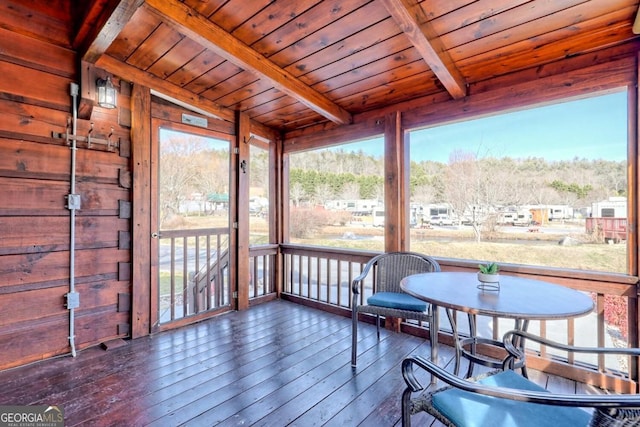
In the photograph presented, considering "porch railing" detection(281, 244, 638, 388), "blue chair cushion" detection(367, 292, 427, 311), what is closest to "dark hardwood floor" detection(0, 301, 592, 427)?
"porch railing" detection(281, 244, 638, 388)

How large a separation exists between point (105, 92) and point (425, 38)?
8.49ft

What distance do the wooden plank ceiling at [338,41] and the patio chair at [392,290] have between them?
1592 mm

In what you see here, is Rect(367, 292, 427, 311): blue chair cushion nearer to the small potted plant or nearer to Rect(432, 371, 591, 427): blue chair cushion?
the small potted plant

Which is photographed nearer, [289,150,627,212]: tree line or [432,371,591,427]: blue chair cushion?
[432,371,591,427]: blue chair cushion

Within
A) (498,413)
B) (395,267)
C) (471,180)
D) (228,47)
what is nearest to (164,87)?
(228,47)

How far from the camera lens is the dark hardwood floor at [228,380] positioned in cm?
178

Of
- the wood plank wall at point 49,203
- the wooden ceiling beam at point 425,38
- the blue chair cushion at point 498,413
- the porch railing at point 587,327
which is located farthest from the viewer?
the wood plank wall at point 49,203

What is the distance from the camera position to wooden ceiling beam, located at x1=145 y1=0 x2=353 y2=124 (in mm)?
1890

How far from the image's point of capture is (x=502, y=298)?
63.9 inches

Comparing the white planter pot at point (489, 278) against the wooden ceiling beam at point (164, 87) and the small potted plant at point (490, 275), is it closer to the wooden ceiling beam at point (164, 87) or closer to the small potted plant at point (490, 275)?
the small potted plant at point (490, 275)

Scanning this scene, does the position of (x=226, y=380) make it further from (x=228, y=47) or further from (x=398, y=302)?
(x=228, y=47)

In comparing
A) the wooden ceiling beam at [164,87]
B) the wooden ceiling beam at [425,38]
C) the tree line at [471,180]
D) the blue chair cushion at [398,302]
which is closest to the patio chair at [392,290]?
the blue chair cushion at [398,302]

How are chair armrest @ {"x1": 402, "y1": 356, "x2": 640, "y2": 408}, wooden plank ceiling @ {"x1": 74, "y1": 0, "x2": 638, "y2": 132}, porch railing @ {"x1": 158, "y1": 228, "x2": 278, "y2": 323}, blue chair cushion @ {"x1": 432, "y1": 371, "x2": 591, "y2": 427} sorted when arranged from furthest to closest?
porch railing @ {"x1": 158, "y1": 228, "x2": 278, "y2": 323}, wooden plank ceiling @ {"x1": 74, "y1": 0, "x2": 638, "y2": 132}, blue chair cushion @ {"x1": 432, "y1": 371, "x2": 591, "y2": 427}, chair armrest @ {"x1": 402, "y1": 356, "x2": 640, "y2": 408}

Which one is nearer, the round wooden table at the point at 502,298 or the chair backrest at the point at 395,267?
the round wooden table at the point at 502,298
